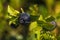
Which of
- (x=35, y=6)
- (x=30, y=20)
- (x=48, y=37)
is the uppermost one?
(x=35, y=6)

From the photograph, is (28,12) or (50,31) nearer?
(50,31)

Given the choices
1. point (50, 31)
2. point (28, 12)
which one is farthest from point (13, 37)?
point (50, 31)

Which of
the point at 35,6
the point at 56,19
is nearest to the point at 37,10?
the point at 35,6

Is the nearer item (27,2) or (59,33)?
(59,33)

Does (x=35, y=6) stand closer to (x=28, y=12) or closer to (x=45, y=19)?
(x=28, y=12)

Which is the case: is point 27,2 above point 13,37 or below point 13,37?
above

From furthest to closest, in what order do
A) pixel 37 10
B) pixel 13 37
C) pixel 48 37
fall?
1. pixel 13 37
2. pixel 37 10
3. pixel 48 37

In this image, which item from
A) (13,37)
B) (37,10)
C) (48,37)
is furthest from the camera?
(13,37)

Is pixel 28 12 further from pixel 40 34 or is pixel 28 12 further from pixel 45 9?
pixel 40 34

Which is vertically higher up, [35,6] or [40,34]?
[35,6]
